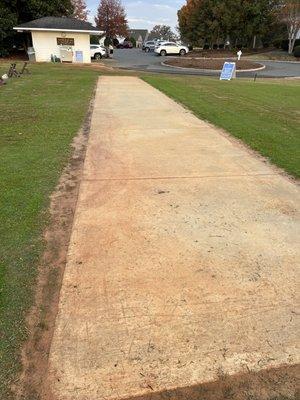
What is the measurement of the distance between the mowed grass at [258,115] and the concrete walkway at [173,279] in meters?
1.15

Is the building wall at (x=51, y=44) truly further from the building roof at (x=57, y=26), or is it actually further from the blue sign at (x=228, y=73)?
the blue sign at (x=228, y=73)

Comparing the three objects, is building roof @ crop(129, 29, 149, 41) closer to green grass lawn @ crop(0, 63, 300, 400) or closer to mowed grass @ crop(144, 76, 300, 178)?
green grass lawn @ crop(0, 63, 300, 400)

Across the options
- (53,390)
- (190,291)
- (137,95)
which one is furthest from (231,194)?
(137,95)

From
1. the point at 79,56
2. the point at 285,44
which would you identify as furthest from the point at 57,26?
the point at 285,44

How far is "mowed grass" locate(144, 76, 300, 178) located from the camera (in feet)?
23.4

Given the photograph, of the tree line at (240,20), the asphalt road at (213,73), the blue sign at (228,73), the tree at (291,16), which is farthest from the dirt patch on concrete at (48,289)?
the tree line at (240,20)

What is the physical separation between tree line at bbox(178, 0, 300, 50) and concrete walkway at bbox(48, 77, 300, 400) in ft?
152

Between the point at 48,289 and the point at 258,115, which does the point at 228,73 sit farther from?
the point at 48,289

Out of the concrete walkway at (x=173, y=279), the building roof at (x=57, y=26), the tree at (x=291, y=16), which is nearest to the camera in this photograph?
the concrete walkway at (x=173, y=279)

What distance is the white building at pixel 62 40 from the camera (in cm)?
2962

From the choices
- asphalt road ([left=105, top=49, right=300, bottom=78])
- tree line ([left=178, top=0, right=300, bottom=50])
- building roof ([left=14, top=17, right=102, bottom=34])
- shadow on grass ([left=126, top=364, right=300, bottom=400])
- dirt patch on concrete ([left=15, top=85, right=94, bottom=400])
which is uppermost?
tree line ([left=178, top=0, right=300, bottom=50])

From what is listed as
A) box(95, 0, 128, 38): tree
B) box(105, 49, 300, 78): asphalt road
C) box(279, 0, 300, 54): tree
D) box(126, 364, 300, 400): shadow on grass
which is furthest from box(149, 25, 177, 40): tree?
box(126, 364, 300, 400): shadow on grass

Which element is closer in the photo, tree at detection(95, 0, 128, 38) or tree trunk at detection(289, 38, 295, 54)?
tree trunk at detection(289, 38, 295, 54)

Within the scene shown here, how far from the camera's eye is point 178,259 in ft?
11.8
